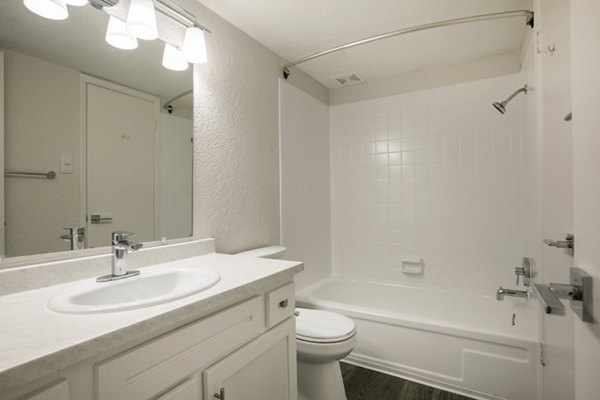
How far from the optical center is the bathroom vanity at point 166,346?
1.74ft

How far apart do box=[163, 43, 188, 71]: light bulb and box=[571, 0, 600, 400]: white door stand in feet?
4.91

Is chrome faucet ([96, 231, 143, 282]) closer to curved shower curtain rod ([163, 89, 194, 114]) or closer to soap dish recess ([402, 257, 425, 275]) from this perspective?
curved shower curtain rod ([163, 89, 194, 114])

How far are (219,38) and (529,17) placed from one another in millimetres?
1708

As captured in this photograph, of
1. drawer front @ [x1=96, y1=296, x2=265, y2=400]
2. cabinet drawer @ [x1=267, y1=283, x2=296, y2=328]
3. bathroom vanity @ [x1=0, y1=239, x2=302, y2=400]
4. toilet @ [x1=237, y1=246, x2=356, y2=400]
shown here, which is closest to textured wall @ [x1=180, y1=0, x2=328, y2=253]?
toilet @ [x1=237, y1=246, x2=356, y2=400]

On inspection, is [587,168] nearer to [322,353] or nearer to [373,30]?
[322,353]

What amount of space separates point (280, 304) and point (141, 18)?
4.16 feet

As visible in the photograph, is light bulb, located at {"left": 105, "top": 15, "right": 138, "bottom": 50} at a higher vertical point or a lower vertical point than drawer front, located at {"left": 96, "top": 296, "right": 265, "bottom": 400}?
higher

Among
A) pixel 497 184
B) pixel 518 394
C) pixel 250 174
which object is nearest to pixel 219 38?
pixel 250 174

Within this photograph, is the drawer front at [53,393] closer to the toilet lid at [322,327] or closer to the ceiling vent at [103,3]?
the toilet lid at [322,327]

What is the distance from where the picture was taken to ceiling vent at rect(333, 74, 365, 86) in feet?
8.50

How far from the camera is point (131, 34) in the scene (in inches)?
49.6

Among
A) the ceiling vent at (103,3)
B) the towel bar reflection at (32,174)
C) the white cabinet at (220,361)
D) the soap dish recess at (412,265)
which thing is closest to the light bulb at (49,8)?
the ceiling vent at (103,3)

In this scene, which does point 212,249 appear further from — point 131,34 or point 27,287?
point 131,34

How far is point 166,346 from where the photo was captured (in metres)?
0.72
